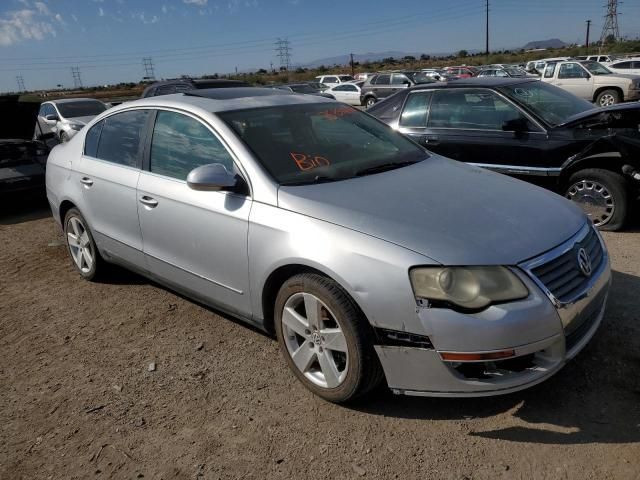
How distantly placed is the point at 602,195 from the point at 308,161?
140 inches

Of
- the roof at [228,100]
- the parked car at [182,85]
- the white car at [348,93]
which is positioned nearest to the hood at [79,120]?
the parked car at [182,85]

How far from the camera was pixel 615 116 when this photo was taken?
210 inches

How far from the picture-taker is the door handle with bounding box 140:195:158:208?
11.6 ft

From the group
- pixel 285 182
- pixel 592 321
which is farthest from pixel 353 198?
pixel 592 321

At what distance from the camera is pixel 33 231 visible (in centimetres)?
681

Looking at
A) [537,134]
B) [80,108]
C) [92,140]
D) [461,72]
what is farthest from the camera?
[461,72]

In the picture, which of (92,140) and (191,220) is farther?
(92,140)

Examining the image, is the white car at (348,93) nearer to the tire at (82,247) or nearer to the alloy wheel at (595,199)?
the alloy wheel at (595,199)

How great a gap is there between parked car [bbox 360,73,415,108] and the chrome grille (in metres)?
23.3

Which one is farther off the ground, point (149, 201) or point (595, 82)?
point (149, 201)

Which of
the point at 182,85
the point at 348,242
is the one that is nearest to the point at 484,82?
the point at 348,242

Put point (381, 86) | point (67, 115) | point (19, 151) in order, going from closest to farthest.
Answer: point (19, 151) < point (67, 115) < point (381, 86)

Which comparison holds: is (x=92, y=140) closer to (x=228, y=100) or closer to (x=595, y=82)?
(x=228, y=100)

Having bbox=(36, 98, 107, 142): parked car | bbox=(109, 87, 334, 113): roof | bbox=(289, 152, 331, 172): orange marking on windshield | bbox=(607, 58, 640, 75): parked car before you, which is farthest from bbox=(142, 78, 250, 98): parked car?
bbox=(607, 58, 640, 75): parked car
